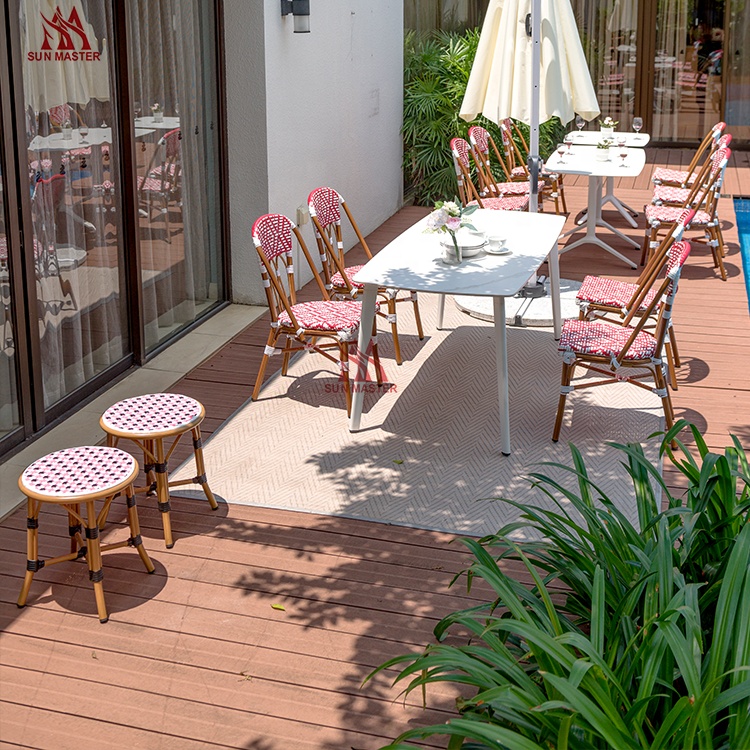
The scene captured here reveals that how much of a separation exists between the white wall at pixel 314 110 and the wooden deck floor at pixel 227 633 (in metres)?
3.27

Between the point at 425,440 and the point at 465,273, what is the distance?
0.88 meters

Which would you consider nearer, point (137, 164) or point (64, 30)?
point (64, 30)

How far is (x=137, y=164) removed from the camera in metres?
6.27

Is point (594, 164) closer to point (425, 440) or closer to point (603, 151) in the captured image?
point (603, 151)

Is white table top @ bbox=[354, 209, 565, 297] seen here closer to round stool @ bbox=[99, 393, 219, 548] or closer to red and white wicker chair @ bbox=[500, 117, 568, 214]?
round stool @ bbox=[99, 393, 219, 548]

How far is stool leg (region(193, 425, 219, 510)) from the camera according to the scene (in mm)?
4633

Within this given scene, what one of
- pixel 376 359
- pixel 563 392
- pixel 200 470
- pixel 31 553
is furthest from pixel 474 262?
pixel 31 553

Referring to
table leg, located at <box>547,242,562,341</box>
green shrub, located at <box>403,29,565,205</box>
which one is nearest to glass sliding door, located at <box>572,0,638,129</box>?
green shrub, located at <box>403,29,565,205</box>

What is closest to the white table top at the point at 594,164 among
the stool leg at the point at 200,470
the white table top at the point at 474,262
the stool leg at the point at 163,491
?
the white table top at the point at 474,262

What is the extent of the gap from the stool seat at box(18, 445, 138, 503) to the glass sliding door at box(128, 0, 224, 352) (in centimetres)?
250

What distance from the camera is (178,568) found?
14.3ft

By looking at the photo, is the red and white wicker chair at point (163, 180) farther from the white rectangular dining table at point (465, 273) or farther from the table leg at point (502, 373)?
the table leg at point (502, 373)

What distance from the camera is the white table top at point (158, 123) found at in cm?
629

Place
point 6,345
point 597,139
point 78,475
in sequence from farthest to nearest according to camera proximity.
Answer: point 597,139
point 6,345
point 78,475
